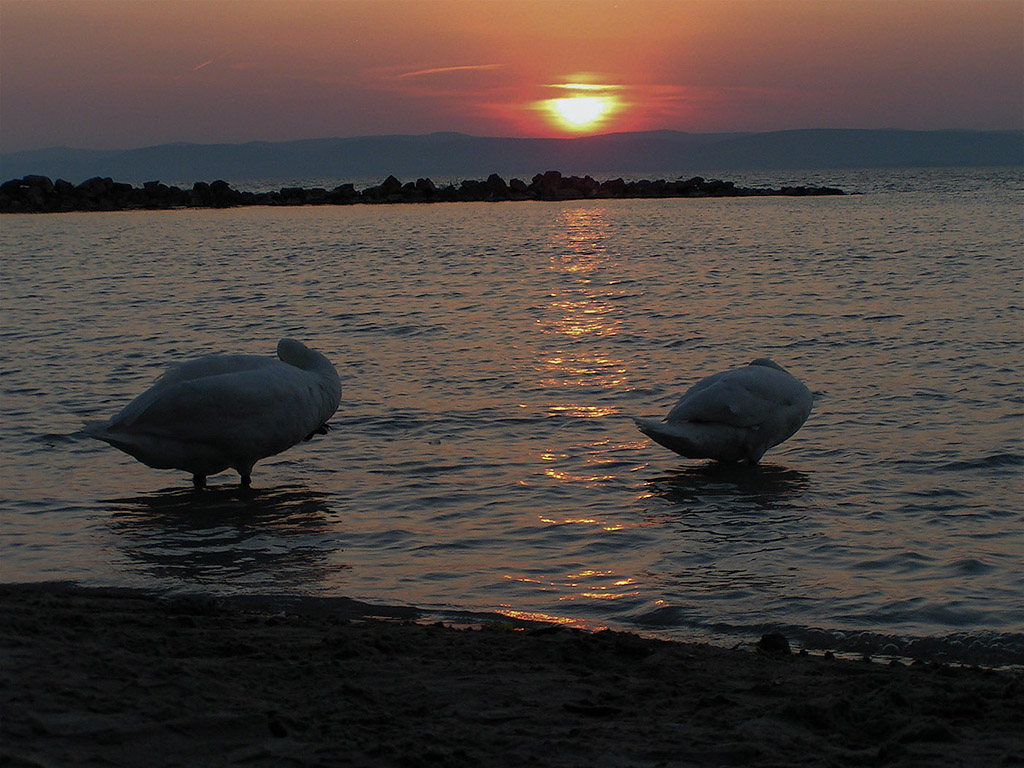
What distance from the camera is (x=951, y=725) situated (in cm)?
390

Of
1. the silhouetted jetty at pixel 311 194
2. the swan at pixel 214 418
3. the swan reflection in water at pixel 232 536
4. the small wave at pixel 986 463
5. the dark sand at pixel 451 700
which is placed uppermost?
the silhouetted jetty at pixel 311 194

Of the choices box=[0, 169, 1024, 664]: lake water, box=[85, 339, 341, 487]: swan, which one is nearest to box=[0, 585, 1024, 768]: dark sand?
box=[0, 169, 1024, 664]: lake water

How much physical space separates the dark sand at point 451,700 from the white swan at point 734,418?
359 cm

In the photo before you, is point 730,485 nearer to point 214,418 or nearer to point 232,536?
point 232,536

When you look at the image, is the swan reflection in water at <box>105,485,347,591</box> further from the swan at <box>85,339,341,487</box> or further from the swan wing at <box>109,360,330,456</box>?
the swan wing at <box>109,360,330,456</box>

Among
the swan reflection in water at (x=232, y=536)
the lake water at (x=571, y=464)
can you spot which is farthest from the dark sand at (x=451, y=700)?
the swan reflection in water at (x=232, y=536)

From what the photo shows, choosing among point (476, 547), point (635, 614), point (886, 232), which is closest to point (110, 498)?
point (476, 547)

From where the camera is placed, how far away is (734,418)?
8531mm

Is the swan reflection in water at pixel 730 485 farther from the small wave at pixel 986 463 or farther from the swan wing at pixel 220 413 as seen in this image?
the swan wing at pixel 220 413

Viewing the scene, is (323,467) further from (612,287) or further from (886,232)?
(886,232)

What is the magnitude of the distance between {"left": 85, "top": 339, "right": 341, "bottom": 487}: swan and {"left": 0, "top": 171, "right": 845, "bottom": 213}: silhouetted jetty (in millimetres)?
51329

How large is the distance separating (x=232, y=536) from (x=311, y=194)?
60265 mm

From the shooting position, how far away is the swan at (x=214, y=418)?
7.95 metres

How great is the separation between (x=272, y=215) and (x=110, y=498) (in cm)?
4560
